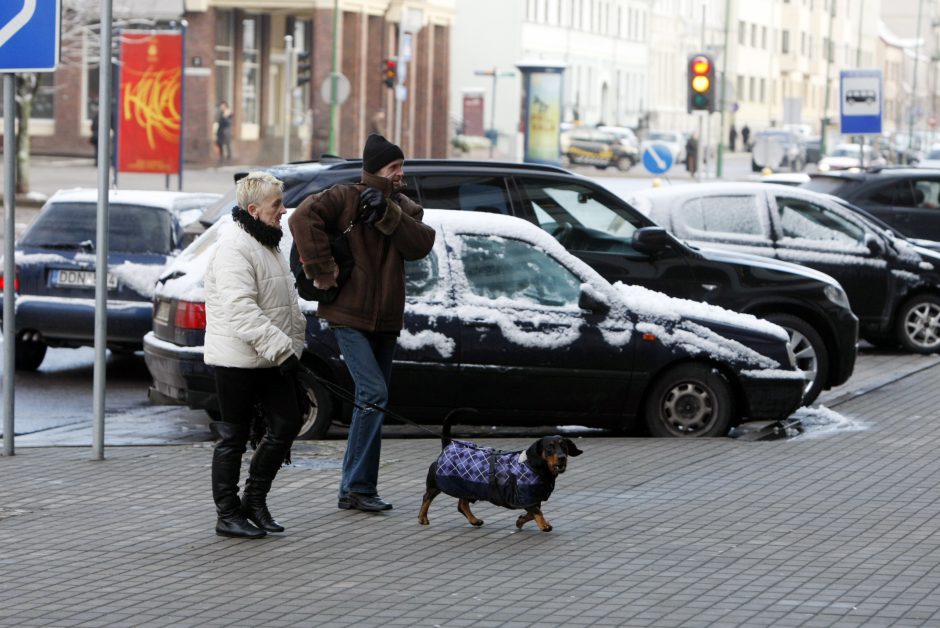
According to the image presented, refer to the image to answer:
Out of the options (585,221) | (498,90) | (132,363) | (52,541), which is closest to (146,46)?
(132,363)

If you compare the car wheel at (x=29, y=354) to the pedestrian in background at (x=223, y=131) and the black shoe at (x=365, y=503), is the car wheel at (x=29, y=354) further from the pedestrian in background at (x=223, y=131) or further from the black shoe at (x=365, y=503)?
the pedestrian in background at (x=223, y=131)

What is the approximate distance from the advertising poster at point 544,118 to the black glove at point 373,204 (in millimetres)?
41744

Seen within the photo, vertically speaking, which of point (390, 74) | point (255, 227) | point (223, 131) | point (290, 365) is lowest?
point (290, 365)

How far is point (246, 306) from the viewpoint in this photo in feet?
25.3

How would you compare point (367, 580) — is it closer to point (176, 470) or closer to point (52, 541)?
point (52, 541)

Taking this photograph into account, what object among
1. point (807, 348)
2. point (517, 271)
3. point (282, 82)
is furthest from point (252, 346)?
point (282, 82)

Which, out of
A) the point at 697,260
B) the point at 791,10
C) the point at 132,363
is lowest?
the point at 132,363

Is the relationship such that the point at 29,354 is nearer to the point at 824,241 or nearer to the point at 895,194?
the point at 824,241

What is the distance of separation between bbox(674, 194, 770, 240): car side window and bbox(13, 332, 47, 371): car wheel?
558 cm

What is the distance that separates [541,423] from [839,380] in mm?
3147

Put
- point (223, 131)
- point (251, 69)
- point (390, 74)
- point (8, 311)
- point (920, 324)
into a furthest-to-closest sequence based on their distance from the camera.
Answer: point (251, 69) < point (223, 131) < point (390, 74) < point (920, 324) < point (8, 311)

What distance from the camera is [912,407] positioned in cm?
1287

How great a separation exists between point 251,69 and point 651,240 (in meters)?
50.7

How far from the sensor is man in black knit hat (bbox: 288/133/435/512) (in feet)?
26.7
